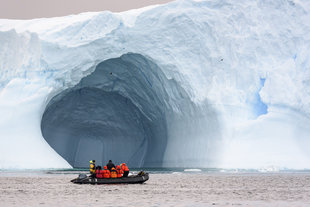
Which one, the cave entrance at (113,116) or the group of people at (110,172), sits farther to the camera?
the cave entrance at (113,116)

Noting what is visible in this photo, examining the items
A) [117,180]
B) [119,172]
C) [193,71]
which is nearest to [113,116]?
[193,71]

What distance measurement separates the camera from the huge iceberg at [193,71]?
23266 mm

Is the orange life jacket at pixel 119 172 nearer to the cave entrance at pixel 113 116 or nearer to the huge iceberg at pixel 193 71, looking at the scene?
the huge iceberg at pixel 193 71

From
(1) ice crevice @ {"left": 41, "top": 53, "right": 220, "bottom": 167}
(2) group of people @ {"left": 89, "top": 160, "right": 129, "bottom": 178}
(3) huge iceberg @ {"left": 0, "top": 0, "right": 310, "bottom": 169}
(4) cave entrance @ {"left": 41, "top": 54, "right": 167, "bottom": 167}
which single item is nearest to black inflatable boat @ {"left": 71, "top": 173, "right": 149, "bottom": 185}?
A: (2) group of people @ {"left": 89, "top": 160, "right": 129, "bottom": 178}

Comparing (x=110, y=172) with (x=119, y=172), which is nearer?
(x=110, y=172)

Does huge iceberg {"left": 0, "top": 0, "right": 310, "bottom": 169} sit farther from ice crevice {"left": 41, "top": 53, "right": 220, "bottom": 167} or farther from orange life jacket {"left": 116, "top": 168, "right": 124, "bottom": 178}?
orange life jacket {"left": 116, "top": 168, "right": 124, "bottom": 178}

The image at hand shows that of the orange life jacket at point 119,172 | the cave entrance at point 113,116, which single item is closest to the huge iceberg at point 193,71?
the cave entrance at point 113,116

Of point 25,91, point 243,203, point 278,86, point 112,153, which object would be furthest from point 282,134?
point 112,153

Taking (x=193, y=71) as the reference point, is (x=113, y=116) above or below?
below

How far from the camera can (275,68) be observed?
953 inches

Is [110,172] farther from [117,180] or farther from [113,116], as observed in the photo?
[113,116]

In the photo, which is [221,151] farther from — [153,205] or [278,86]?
[153,205]

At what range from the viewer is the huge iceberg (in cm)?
2327

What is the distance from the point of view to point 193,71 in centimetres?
2517
